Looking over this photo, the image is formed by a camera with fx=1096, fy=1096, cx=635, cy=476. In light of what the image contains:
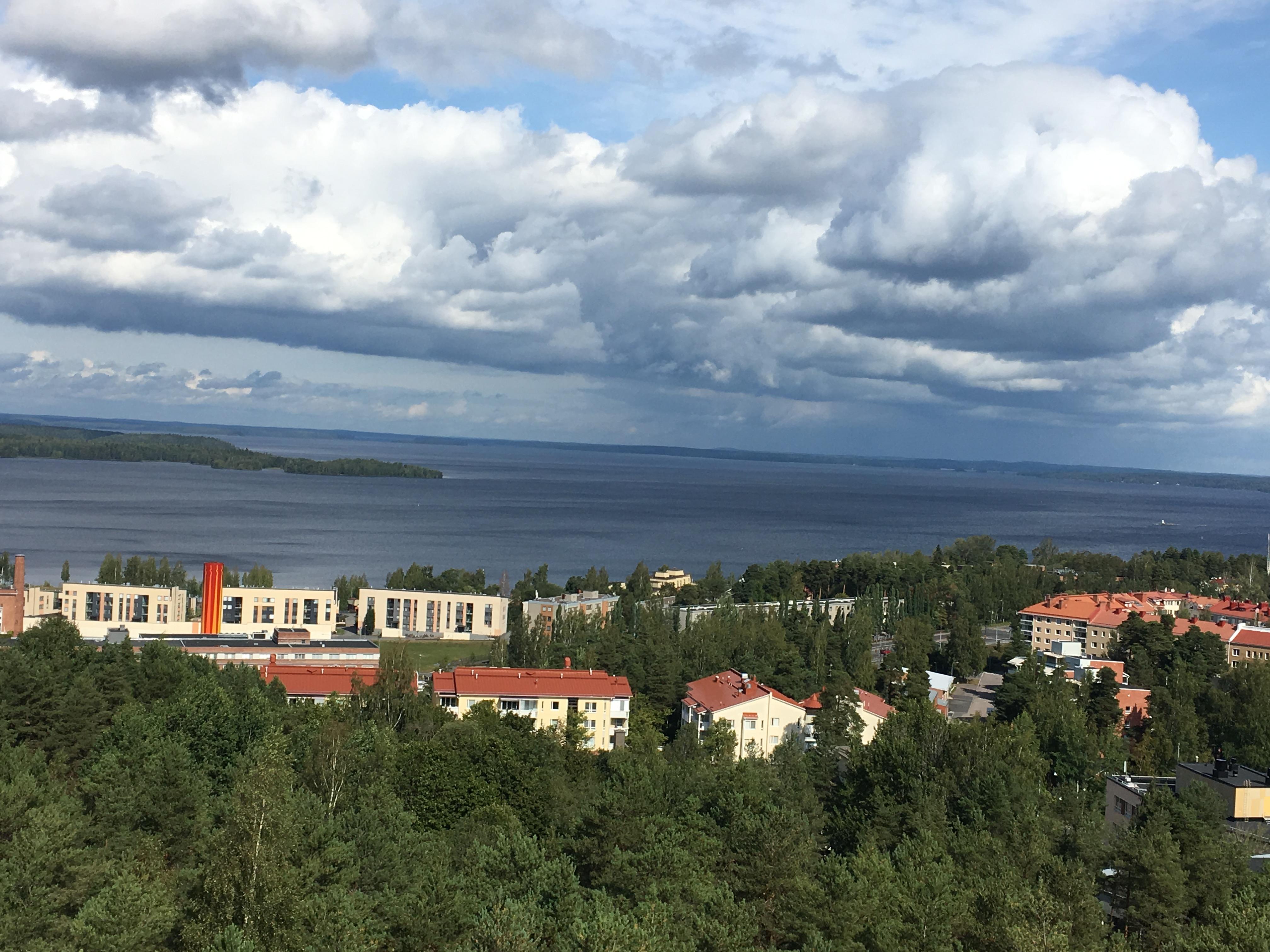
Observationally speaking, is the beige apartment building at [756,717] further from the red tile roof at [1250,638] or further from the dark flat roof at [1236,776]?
the red tile roof at [1250,638]

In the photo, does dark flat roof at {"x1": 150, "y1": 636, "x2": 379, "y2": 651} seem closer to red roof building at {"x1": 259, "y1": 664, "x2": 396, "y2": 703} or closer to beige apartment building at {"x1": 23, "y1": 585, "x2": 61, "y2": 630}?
beige apartment building at {"x1": 23, "y1": 585, "x2": 61, "y2": 630}

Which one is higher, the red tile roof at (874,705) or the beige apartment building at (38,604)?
the red tile roof at (874,705)

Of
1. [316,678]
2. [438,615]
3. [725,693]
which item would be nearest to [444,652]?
[438,615]

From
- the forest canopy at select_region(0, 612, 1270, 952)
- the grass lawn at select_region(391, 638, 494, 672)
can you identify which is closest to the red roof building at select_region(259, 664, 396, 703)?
the forest canopy at select_region(0, 612, 1270, 952)

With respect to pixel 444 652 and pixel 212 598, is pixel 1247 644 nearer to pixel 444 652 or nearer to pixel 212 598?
pixel 444 652

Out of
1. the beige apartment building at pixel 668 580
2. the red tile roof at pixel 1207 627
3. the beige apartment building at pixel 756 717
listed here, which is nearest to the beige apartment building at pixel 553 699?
the beige apartment building at pixel 756 717

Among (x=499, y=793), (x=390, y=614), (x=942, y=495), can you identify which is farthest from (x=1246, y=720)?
(x=942, y=495)

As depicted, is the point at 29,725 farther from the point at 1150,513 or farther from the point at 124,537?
the point at 1150,513
